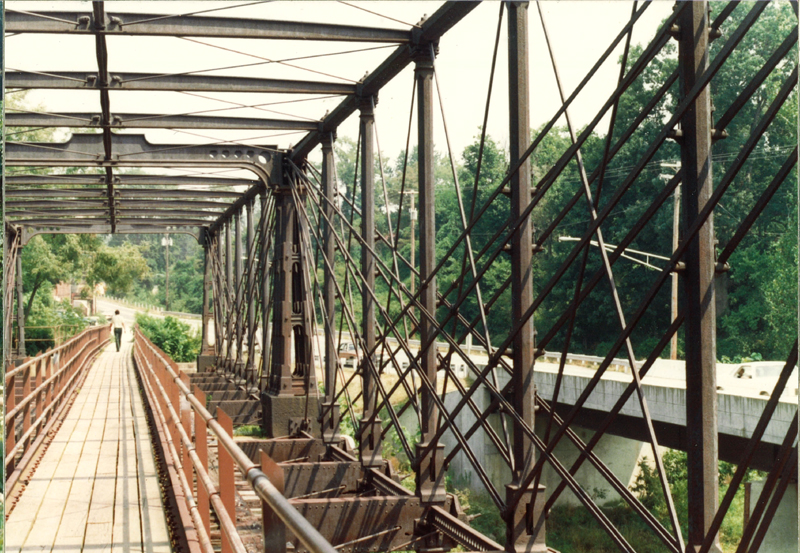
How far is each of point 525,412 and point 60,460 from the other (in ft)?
19.8

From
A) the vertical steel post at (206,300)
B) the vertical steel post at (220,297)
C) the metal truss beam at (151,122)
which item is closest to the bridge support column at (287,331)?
the metal truss beam at (151,122)

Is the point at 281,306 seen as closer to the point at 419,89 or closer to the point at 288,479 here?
the point at 288,479

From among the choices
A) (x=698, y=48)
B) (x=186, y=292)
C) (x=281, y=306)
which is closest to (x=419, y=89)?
(x=698, y=48)

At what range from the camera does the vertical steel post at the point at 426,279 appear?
8547mm

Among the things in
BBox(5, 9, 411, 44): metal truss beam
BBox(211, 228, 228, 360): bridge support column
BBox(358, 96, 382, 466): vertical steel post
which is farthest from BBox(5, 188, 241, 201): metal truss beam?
BBox(5, 9, 411, 44): metal truss beam

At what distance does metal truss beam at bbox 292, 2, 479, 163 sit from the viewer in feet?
26.5

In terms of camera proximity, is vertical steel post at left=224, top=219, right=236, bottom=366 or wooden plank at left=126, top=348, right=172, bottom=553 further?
vertical steel post at left=224, top=219, right=236, bottom=366

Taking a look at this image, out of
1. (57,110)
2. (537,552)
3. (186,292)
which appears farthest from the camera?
(186,292)

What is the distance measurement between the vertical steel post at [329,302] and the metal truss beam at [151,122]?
1.88 feet

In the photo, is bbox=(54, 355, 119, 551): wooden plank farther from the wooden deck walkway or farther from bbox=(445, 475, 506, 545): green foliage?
bbox=(445, 475, 506, 545): green foliage

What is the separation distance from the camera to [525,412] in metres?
6.61

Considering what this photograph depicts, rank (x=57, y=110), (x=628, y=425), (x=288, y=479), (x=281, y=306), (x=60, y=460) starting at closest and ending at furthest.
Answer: (x=60, y=460)
(x=288, y=479)
(x=57, y=110)
(x=281, y=306)
(x=628, y=425)

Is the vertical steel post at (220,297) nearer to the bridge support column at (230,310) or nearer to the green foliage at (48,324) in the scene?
the bridge support column at (230,310)

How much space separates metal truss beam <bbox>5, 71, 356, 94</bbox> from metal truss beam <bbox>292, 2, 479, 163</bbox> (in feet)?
1.29
